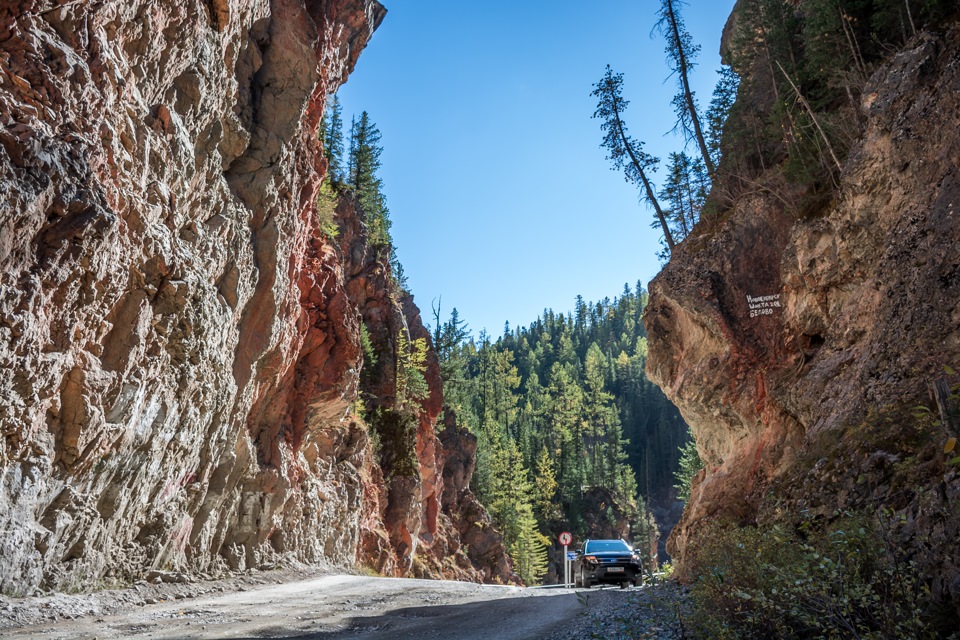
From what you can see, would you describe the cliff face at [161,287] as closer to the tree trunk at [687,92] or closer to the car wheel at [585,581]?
the car wheel at [585,581]

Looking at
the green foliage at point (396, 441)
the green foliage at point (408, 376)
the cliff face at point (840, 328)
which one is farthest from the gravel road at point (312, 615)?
the green foliage at point (408, 376)

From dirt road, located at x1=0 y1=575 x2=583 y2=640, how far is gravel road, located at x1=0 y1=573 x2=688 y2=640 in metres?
0.01

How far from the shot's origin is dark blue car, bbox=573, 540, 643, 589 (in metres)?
19.8

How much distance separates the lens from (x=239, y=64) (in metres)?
17.6

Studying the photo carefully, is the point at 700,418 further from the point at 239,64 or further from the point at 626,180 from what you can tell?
the point at 239,64

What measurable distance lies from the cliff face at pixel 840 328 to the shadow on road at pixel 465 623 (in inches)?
173

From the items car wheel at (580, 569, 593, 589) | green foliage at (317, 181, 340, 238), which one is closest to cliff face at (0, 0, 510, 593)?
green foliage at (317, 181, 340, 238)

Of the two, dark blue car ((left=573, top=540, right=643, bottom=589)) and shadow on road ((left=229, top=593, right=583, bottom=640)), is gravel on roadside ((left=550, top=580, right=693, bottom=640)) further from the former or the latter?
dark blue car ((left=573, top=540, right=643, bottom=589))

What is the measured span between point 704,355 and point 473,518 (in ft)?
110

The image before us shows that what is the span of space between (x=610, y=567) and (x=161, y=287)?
15688 millimetres

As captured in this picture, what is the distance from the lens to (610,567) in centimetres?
1981

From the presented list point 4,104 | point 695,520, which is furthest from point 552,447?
point 4,104

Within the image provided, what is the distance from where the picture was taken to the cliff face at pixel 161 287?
30.3ft

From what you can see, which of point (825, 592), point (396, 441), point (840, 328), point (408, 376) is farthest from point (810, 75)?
point (396, 441)
